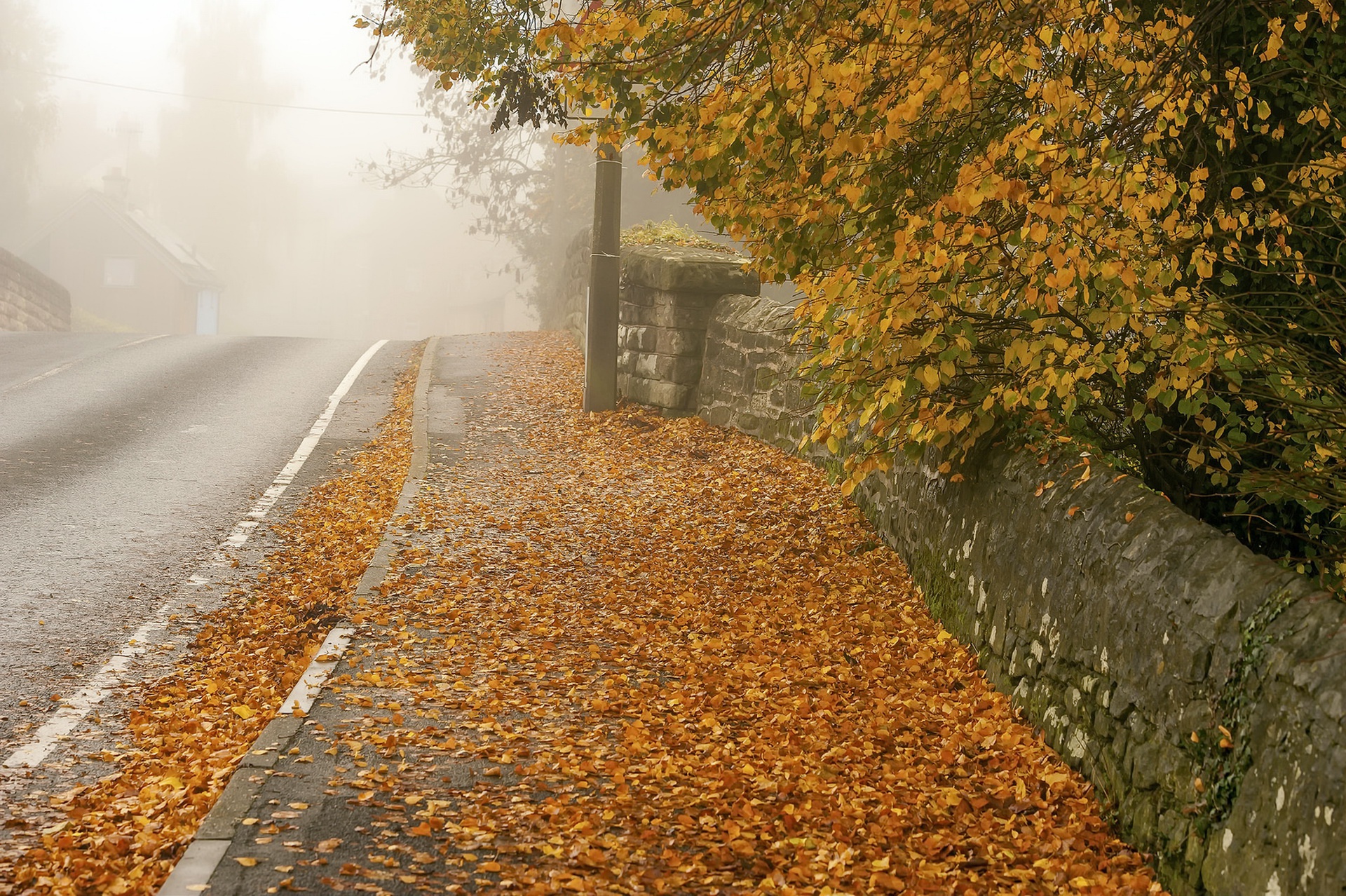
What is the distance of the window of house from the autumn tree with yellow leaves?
1868 inches

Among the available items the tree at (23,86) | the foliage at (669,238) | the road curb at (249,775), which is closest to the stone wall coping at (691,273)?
the foliage at (669,238)

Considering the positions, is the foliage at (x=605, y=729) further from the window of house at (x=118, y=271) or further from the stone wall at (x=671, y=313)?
the window of house at (x=118, y=271)

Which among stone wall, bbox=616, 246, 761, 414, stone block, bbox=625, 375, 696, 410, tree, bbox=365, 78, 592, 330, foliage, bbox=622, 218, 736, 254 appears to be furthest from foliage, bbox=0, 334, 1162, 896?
tree, bbox=365, 78, 592, 330

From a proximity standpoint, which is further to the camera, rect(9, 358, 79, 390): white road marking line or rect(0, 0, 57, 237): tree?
rect(0, 0, 57, 237): tree

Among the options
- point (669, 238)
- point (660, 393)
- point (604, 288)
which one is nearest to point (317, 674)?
point (660, 393)

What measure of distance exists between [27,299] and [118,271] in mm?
22861

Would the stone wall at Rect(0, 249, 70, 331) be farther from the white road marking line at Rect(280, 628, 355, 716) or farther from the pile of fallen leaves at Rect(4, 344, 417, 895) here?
the white road marking line at Rect(280, 628, 355, 716)

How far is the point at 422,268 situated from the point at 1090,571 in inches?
2909

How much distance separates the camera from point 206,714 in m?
5.63

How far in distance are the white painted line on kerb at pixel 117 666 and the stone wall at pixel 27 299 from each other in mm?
18961

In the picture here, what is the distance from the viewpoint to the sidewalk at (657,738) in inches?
164

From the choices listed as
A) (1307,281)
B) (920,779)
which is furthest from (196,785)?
(1307,281)

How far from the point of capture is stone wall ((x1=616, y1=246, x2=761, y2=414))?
12.7 metres

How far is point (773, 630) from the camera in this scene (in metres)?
6.89
